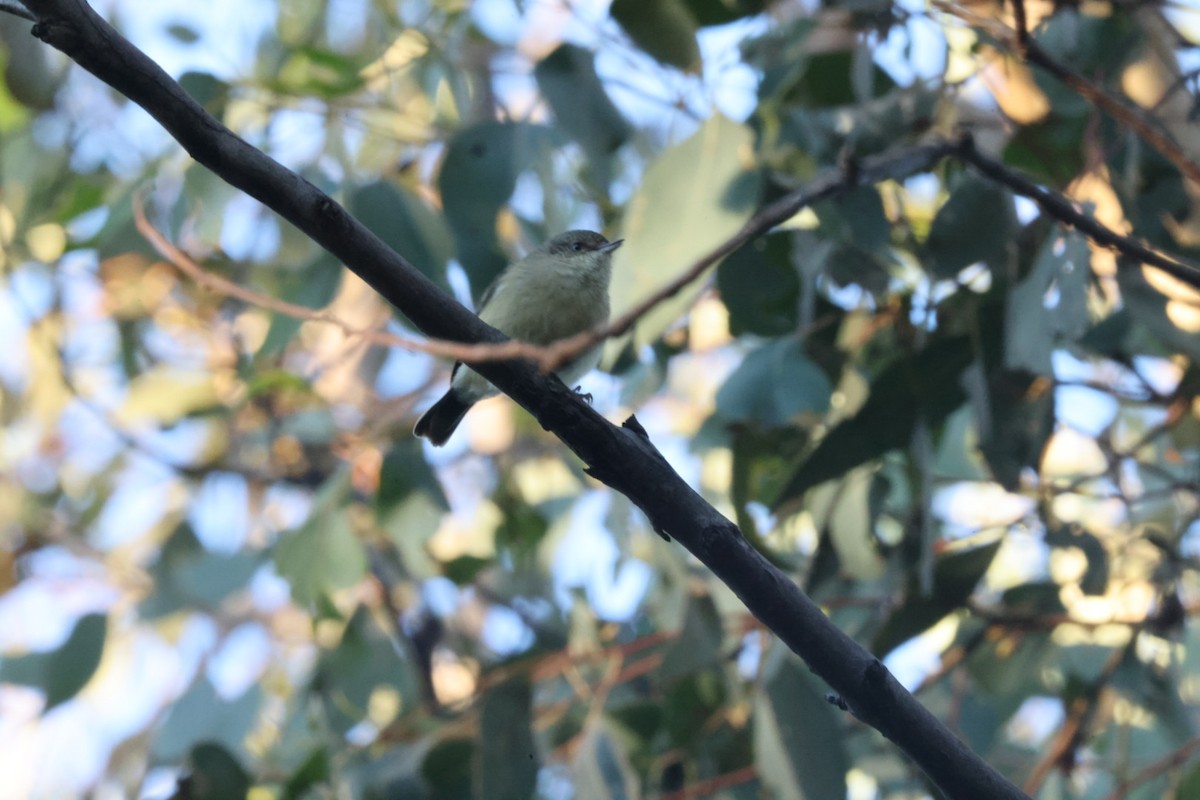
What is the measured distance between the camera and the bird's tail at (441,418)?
402 cm

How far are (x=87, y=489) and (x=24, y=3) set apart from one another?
4.64 meters

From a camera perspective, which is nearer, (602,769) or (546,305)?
(602,769)

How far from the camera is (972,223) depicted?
2973 millimetres

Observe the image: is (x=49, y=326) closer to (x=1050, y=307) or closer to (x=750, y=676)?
(x=750, y=676)

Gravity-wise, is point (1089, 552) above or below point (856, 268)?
below

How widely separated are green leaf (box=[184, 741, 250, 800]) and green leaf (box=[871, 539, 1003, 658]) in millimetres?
1905

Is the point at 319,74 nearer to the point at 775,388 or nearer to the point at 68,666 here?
the point at 775,388

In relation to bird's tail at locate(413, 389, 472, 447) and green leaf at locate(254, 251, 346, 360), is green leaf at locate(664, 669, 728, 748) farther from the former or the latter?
green leaf at locate(254, 251, 346, 360)

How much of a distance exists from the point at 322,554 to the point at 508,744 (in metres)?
0.94

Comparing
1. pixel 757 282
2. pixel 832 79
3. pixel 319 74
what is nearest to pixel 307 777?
pixel 757 282

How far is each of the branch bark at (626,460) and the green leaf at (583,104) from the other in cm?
183

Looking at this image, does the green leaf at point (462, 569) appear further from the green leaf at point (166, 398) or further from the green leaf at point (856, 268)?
the green leaf at point (856, 268)

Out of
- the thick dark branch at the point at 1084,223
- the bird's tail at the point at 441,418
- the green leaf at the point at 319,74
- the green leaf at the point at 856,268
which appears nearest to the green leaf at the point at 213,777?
the bird's tail at the point at 441,418

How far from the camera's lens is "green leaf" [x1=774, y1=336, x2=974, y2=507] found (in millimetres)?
3135
